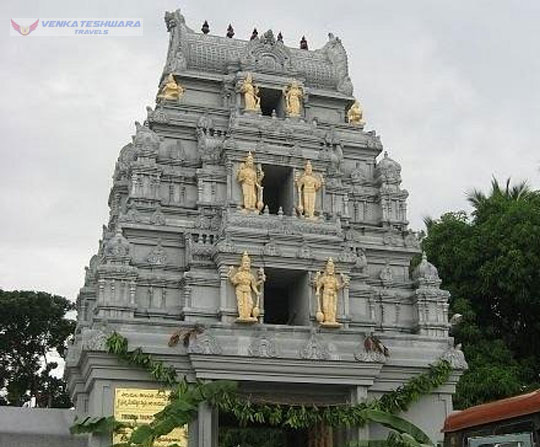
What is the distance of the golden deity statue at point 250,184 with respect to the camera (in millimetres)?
24891

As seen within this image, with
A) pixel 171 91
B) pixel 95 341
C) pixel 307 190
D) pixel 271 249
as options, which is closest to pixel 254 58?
pixel 171 91

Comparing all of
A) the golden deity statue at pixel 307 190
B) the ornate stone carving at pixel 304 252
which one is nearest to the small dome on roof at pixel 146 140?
the golden deity statue at pixel 307 190

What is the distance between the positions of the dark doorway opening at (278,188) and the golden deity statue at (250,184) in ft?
2.63

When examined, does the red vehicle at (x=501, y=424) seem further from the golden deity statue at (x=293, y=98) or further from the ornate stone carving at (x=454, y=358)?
the golden deity statue at (x=293, y=98)

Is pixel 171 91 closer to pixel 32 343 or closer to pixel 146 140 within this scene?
pixel 146 140

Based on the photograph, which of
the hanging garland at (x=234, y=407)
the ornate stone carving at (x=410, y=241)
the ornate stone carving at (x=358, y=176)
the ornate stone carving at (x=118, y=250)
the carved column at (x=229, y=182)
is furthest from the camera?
the ornate stone carving at (x=358, y=176)

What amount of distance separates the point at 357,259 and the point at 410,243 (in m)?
2.57

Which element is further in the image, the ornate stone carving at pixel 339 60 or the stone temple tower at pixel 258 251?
the ornate stone carving at pixel 339 60

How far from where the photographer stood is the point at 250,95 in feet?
89.6

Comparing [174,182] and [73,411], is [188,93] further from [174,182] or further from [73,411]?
[73,411]

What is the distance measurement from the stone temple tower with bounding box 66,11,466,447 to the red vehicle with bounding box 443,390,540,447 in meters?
11.7

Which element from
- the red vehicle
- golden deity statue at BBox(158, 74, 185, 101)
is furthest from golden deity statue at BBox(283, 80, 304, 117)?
the red vehicle

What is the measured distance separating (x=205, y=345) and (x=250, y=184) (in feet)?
18.3

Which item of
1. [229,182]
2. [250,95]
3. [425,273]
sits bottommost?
[425,273]
